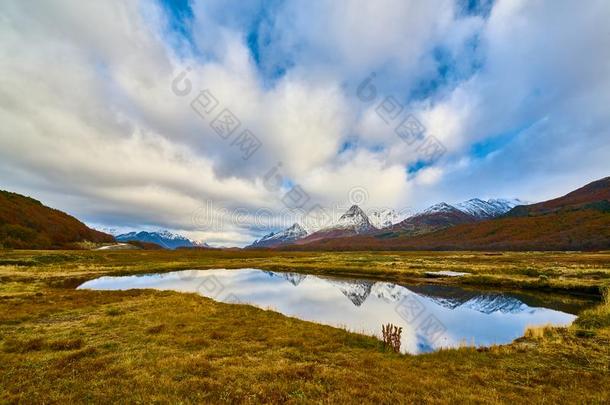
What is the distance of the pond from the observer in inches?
1094

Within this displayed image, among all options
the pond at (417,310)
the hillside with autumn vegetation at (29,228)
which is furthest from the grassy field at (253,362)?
the hillside with autumn vegetation at (29,228)

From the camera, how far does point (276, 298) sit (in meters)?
47.2

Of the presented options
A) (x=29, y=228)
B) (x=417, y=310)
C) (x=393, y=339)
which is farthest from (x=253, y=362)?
(x=29, y=228)

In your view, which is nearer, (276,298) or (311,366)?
(311,366)

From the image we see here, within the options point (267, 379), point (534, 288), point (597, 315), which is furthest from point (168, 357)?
point (534, 288)

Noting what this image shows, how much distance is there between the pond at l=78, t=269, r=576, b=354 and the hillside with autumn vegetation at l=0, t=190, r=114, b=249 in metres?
117

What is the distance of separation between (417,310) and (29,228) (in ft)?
636

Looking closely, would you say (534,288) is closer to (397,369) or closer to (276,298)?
(276,298)

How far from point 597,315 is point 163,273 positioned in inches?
3281

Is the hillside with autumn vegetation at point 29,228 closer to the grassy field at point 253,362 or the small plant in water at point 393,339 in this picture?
the grassy field at point 253,362

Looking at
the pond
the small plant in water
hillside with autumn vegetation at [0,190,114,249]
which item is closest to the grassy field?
the small plant in water

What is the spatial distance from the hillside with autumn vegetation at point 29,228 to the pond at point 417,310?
117 metres

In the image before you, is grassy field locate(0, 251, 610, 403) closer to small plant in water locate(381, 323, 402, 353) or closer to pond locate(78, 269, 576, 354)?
small plant in water locate(381, 323, 402, 353)

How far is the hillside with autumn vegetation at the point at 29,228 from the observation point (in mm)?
134750
